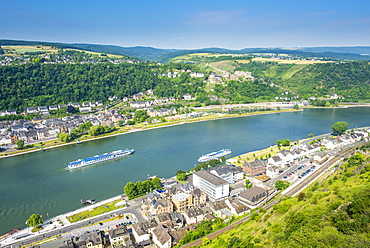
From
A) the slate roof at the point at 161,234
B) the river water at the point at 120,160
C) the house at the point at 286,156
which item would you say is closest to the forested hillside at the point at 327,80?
the river water at the point at 120,160

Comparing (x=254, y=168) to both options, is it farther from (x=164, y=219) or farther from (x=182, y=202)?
(x=164, y=219)

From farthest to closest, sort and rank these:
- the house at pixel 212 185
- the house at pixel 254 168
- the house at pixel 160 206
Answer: the house at pixel 254 168
the house at pixel 212 185
the house at pixel 160 206

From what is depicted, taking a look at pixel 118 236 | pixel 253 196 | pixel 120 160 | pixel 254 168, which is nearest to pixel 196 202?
pixel 253 196

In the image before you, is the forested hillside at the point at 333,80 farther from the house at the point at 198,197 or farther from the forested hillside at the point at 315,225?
the forested hillside at the point at 315,225

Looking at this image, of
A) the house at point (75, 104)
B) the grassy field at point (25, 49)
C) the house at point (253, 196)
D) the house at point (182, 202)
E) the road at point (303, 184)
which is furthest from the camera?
the grassy field at point (25, 49)

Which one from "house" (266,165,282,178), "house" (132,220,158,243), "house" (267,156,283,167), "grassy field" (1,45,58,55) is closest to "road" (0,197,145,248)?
"house" (132,220,158,243)

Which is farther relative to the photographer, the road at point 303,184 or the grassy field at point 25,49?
the grassy field at point 25,49

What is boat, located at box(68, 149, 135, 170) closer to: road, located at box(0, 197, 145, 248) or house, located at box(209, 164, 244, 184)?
road, located at box(0, 197, 145, 248)
